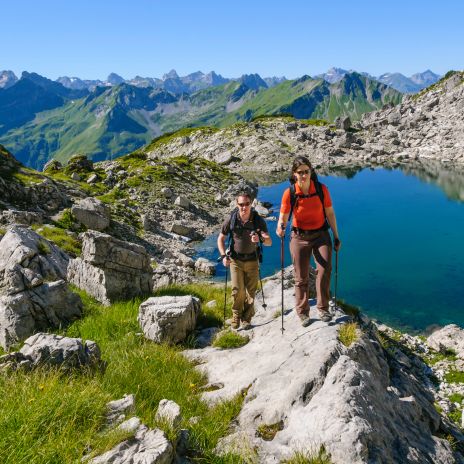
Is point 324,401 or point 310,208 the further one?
point 310,208

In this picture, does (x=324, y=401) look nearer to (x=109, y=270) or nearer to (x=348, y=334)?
(x=348, y=334)

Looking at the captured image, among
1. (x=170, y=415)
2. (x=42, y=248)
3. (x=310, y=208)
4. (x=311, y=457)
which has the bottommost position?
(x=311, y=457)

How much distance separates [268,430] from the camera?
7395 millimetres

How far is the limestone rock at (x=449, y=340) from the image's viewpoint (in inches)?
933

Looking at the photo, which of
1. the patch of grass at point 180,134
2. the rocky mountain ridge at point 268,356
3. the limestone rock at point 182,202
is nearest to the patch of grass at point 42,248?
the rocky mountain ridge at point 268,356

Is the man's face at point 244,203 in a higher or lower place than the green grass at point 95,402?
higher

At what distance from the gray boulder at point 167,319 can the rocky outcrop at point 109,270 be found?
3.11m

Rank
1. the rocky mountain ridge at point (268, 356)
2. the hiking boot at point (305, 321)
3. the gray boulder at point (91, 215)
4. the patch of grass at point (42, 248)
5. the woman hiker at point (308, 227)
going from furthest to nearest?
the gray boulder at point (91, 215) → the patch of grass at point (42, 248) → the hiking boot at point (305, 321) → the woman hiker at point (308, 227) → the rocky mountain ridge at point (268, 356)

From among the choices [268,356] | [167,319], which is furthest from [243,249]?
[268,356]

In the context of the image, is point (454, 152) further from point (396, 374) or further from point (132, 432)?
point (132, 432)

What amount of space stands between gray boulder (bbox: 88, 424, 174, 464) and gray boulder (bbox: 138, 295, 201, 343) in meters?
5.88

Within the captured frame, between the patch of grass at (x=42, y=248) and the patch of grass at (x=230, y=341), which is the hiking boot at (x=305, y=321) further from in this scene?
the patch of grass at (x=42, y=248)

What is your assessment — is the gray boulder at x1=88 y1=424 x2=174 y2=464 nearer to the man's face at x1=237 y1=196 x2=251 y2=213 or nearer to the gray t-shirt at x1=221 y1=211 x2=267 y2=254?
the gray t-shirt at x1=221 y1=211 x2=267 y2=254

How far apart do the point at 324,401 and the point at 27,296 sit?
947 centimetres
